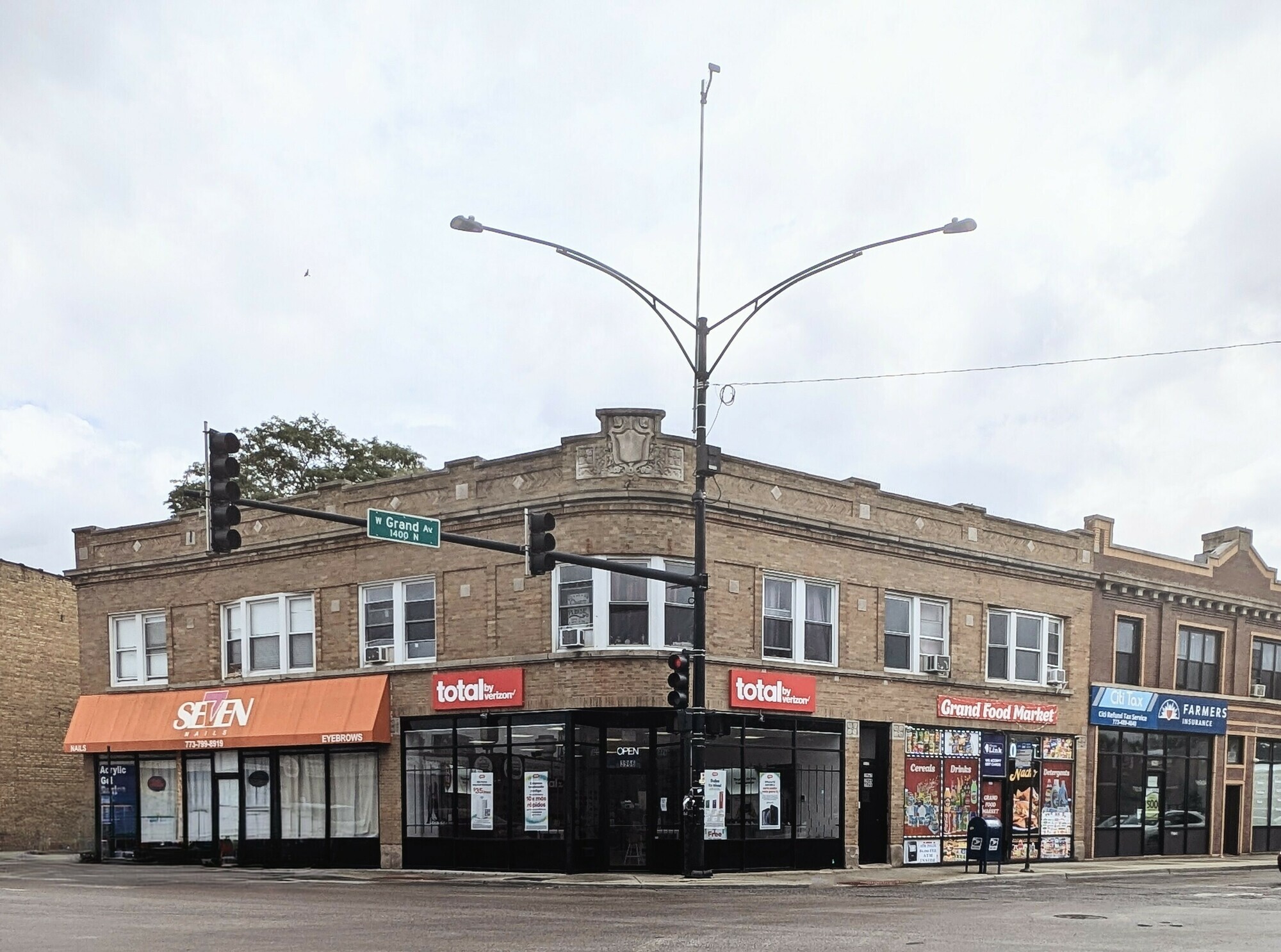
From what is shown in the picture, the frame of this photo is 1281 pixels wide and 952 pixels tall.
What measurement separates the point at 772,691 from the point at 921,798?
5442 mm

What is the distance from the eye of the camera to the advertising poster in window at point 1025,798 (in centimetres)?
3328

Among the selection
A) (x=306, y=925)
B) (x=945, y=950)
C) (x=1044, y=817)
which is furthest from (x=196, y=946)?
(x=1044, y=817)

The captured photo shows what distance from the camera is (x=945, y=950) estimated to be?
14000 millimetres

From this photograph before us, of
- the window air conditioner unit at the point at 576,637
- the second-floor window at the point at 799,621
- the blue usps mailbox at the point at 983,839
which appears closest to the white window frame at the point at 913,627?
the second-floor window at the point at 799,621

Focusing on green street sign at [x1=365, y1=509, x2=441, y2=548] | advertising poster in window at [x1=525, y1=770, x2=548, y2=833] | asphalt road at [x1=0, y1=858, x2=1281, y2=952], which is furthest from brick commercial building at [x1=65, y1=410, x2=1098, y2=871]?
green street sign at [x1=365, y1=509, x2=441, y2=548]

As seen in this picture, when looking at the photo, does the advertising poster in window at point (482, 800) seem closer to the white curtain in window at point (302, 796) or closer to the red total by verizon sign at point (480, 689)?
the red total by verizon sign at point (480, 689)

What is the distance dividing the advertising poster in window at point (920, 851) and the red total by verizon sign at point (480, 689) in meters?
9.47

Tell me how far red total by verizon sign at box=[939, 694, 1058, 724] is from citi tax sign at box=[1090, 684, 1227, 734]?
1.71 meters

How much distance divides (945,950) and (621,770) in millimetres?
13449

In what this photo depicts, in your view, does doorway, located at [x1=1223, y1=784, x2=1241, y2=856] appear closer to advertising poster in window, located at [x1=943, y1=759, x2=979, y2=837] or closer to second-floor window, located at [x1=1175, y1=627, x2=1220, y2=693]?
second-floor window, located at [x1=1175, y1=627, x2=1220, y2=693]

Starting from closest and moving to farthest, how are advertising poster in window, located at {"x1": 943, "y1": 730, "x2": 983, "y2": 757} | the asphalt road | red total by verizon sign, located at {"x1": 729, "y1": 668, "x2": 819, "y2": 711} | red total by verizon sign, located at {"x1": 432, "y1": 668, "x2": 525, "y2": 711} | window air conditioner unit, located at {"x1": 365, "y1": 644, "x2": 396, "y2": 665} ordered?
the asphalt road < red total by verizon sign, located at {"x1": 432, "y1": 668, "x2": 525, "y2": 711} < red total by verizon sign, located at {"x1": 729, "y1": 668, "x2": 819, "y2": 711} < window air conditioner unit, located at {"x1": 365, "y1": 644, "x2": 396, "y2": 665} < advertising poster in window, located at {"x1": 943, "y1": 730, "x2": 983, "y2": 757}

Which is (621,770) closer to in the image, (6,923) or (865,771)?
Answer: (865,771)

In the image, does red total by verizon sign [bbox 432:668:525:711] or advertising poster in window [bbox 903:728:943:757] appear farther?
advertising poster in window [bbox 903:728:943:757]

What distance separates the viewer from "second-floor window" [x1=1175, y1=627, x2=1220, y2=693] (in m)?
38.2
